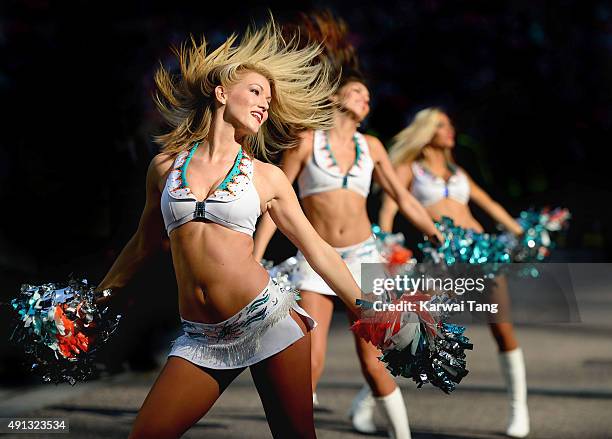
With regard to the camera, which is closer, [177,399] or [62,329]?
[177,399]

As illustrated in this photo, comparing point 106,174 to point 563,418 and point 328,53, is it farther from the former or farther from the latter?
point 563,418

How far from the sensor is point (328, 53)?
738 centimetres

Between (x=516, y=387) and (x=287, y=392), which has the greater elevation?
(x=516, y=387)

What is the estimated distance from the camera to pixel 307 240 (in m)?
4.91

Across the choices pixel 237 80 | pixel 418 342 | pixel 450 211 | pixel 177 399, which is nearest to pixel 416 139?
pixel 450 211

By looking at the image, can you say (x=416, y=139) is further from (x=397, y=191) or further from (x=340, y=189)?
(x=340, y=189)

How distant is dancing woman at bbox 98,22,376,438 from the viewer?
4.78 m

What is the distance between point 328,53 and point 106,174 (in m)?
3.46

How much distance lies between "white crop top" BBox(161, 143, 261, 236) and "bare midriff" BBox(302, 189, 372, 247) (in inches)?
85.1

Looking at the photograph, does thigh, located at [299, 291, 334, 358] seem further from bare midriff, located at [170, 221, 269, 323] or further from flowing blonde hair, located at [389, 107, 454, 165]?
flowing blonde hair, located at [389, 107, 454, 165]

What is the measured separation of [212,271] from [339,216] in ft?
7.64

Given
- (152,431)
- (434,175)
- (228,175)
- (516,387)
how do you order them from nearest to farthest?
(152,431), (228,175), (516,387), (434,175)

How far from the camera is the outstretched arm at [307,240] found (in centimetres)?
491

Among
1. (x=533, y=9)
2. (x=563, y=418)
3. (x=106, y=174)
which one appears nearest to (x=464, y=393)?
(x=563, y=418)
